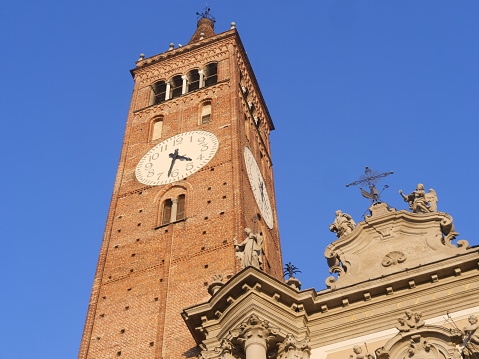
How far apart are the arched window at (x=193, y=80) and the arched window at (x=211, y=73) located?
17.2 inches

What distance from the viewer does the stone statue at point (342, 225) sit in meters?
20.4

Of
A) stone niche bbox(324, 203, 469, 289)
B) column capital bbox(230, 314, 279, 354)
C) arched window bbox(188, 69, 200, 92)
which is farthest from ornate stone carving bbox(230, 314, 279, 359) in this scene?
arched window bbox(188, 69, 200, 92)

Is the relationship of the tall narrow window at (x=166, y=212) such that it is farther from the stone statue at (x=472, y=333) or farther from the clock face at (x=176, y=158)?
the stone statue at (x=472, y=333)

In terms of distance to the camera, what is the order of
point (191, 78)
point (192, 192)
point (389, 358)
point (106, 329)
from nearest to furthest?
point (389, 358), point (106, 329), point (192, 192), point (191, 78)

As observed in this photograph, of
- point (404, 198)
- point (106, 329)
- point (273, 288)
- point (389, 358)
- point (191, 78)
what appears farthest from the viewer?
point (191, 78)

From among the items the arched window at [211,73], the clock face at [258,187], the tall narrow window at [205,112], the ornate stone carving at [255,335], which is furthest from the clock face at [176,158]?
the ornate stone carving at [255,335]

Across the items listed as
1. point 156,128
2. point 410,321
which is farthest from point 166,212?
point 410,321

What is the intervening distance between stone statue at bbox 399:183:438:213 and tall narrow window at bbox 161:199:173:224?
937 cm

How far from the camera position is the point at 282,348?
17000 mm

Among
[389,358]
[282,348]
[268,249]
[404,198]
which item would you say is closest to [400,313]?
[389,358]

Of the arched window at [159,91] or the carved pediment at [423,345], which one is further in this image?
the arched window at [159,91]

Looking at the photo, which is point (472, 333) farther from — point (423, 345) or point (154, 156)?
point (154, 156)

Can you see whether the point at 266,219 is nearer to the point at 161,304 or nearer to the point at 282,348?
the point at 161,304

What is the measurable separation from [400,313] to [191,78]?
19.8m
